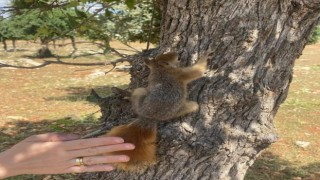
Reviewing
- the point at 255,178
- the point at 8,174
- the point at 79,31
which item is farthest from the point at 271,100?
the point at 255,178

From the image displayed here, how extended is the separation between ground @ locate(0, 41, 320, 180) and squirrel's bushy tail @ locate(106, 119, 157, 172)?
68 cm

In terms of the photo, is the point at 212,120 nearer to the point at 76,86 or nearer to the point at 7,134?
the point at 7,134

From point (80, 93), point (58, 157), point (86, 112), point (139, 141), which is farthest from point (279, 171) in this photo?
point (80, 93)

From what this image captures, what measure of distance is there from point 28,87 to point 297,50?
40.7 ft

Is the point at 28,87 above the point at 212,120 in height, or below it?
below

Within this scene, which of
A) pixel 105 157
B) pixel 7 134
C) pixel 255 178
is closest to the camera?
pixel 105 157

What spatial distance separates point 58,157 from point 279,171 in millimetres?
4749

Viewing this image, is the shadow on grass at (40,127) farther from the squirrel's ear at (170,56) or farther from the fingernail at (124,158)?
the fingernail at (124,158)

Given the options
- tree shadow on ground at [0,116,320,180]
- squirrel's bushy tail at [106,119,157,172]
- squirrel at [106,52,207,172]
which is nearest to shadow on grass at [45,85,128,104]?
tree shadow on ground at [0,116,320,180]

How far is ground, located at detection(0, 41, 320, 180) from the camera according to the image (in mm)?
6645

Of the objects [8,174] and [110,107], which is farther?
[110,107]

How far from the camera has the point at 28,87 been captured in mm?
14078

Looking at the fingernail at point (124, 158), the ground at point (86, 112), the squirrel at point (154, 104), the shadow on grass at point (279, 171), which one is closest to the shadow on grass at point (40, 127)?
the ground at point (86, 112)

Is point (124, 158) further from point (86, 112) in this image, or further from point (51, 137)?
point (86, 112)
